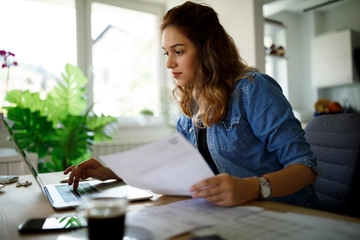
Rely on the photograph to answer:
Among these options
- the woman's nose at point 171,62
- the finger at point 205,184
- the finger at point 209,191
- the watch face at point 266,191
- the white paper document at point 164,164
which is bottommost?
the watch face at point 266,191

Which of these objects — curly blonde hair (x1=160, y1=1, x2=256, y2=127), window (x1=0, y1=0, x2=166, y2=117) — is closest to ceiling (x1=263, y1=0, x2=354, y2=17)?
window (x1=0, y1=0, x2=166, y2=117)

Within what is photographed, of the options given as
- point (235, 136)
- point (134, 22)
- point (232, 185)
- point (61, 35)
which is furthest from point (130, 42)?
point (232, 185)

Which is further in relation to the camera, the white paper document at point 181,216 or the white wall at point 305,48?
the white wall at point 305,48

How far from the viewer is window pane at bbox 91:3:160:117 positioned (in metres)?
3.59

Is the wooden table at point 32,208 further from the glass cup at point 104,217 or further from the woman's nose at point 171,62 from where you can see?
the woman's nose at point 171,62

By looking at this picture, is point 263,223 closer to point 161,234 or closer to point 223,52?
point 161,234

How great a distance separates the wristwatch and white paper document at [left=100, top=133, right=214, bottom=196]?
5.7 inches

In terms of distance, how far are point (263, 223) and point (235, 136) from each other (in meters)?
0.45

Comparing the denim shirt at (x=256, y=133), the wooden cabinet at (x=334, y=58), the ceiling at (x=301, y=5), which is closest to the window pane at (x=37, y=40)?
the ceiling at (x=301, y=5)

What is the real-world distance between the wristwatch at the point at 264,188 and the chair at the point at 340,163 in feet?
1.51

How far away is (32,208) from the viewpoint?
745 mm

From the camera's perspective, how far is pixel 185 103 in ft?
4.10

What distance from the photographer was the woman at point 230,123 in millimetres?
751

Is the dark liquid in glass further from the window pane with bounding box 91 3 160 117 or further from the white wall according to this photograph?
the white wall
